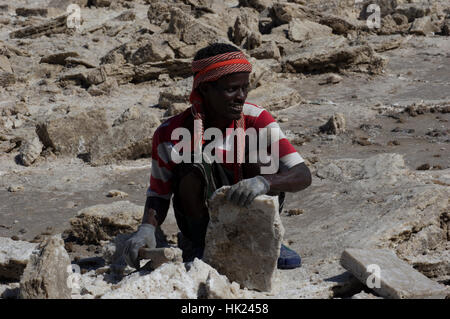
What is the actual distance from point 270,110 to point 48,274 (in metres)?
6.19

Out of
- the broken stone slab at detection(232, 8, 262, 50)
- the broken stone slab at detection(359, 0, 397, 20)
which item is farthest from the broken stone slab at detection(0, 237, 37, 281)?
the broken stone slab at detection(359, 0, 397, 20)

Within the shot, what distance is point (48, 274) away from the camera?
2820mm

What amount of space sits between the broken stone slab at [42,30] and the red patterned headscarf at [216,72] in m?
9.92

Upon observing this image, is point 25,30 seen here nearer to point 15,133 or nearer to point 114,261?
point 15,133

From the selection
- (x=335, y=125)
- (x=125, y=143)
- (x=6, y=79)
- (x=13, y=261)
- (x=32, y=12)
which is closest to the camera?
(x=13, y=261)

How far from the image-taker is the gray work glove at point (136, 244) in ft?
10.4

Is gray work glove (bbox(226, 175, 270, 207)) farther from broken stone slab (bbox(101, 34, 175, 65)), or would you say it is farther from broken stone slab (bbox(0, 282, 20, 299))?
broken stone slab (bbox(101, 34, 175, 65))

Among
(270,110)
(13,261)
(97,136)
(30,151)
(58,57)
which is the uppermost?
(13,261)

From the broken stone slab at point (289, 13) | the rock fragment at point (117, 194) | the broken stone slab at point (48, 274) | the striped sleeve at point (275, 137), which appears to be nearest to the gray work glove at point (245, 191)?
the striped sleeve at point (275, 137)

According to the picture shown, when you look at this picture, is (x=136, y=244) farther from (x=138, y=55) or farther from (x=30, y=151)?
(x=138, y=55)

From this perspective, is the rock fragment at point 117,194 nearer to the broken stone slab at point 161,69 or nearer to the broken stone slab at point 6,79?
the broken stone slab at point 161,69

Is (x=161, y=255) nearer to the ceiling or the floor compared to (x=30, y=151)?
nearer to the ceiling

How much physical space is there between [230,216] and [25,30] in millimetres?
10642

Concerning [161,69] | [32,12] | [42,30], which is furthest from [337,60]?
[32,12]
